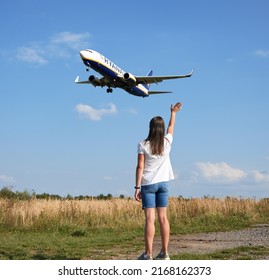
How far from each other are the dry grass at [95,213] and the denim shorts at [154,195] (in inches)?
367

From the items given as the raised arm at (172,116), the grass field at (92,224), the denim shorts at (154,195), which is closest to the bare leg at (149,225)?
the denim shorts at (154,195)

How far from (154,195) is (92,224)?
33.8ft

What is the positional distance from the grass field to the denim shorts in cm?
285

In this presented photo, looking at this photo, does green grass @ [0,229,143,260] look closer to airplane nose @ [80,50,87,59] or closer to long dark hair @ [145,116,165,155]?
long dark hair @ [145,116,165,155]

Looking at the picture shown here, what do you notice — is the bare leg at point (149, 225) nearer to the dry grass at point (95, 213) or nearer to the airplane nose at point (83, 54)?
the dry grass at point (95, 213)

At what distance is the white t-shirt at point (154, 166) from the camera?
599 cm

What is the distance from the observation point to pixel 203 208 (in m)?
19.9

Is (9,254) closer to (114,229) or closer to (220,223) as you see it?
(114,229)

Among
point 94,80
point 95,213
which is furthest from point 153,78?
point 95,213

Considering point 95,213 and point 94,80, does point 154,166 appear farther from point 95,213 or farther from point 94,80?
point 94,80

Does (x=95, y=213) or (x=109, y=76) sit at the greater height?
(x=109, y=76)

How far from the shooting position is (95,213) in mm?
16688

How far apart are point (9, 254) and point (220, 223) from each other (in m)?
11.2
